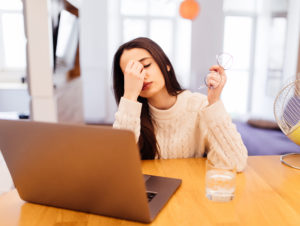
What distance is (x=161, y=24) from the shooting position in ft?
14.6

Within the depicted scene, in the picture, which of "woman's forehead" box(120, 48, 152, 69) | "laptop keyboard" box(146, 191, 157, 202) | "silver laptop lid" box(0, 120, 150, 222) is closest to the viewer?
"silver laptop lid" box(0, 120, 150, 222)

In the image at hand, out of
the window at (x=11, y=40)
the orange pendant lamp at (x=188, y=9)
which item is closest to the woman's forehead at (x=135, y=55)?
the orange pendant lamp at (x=188, y=9)

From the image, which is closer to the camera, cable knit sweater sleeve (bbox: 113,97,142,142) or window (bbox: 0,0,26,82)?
cable knit sweater sleeve (bbox: 113,97,142,142)

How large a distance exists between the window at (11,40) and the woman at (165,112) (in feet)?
11.5

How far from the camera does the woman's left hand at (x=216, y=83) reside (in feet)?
4.02

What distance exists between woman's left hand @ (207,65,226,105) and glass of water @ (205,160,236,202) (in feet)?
1.31

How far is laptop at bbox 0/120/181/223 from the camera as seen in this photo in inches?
24.9

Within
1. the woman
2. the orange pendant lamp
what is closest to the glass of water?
the woman

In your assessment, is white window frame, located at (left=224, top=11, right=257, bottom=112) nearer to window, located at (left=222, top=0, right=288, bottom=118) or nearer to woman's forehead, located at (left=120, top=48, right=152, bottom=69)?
window, located at (left=222, top=0, right=288, bottom=118)

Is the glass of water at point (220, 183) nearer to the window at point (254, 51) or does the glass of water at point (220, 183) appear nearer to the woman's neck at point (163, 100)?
the woman's neck at point (163, 100)

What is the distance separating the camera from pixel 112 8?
4301 mm

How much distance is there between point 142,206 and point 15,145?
334 millimetres

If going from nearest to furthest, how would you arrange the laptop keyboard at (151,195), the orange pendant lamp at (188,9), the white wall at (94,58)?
the laptop keyboard at (151,195) < the orange pendant lamp at (188,9) < the white wall at (94,58)

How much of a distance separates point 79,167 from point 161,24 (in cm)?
404
